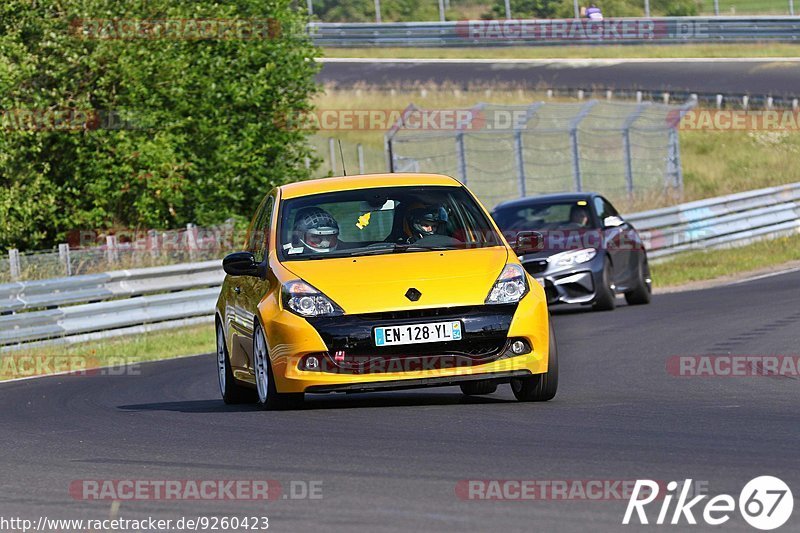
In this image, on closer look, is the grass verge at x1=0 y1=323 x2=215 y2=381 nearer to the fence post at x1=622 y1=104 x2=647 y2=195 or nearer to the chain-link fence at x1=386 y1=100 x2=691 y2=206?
the chain-link fence at x1=386 y1=100 x2=691 y2=206

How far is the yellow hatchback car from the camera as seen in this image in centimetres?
924

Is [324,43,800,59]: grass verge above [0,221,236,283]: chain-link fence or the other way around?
the other way around

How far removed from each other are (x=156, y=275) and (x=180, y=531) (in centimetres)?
1541

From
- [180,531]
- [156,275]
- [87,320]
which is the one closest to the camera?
[180,531]

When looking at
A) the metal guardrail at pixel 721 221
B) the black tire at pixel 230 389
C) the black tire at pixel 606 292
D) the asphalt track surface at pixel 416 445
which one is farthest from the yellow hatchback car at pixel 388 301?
the metal guardrail at pixel 721 221

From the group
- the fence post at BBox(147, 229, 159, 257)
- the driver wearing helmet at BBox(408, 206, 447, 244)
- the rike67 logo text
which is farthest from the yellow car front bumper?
the fence post at BBox(147, 229, 159, 257)

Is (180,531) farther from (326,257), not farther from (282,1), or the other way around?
(282,1)

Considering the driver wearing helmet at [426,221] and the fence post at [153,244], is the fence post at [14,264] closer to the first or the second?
Result: the fence post at [153,244]

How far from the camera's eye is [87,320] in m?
19.5

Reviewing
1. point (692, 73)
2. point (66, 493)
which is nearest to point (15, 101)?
point (66, 493)

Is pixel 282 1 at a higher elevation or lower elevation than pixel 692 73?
higher

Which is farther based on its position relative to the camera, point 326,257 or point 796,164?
point 796,164

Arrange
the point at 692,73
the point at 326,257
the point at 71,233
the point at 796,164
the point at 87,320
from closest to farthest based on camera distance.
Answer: the point at 326,257 < the point at 87,320 < the point at 71,233 < the point at 796,164 < the point at 692,73

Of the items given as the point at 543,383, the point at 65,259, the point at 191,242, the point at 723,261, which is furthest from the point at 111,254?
the point at 543,383
